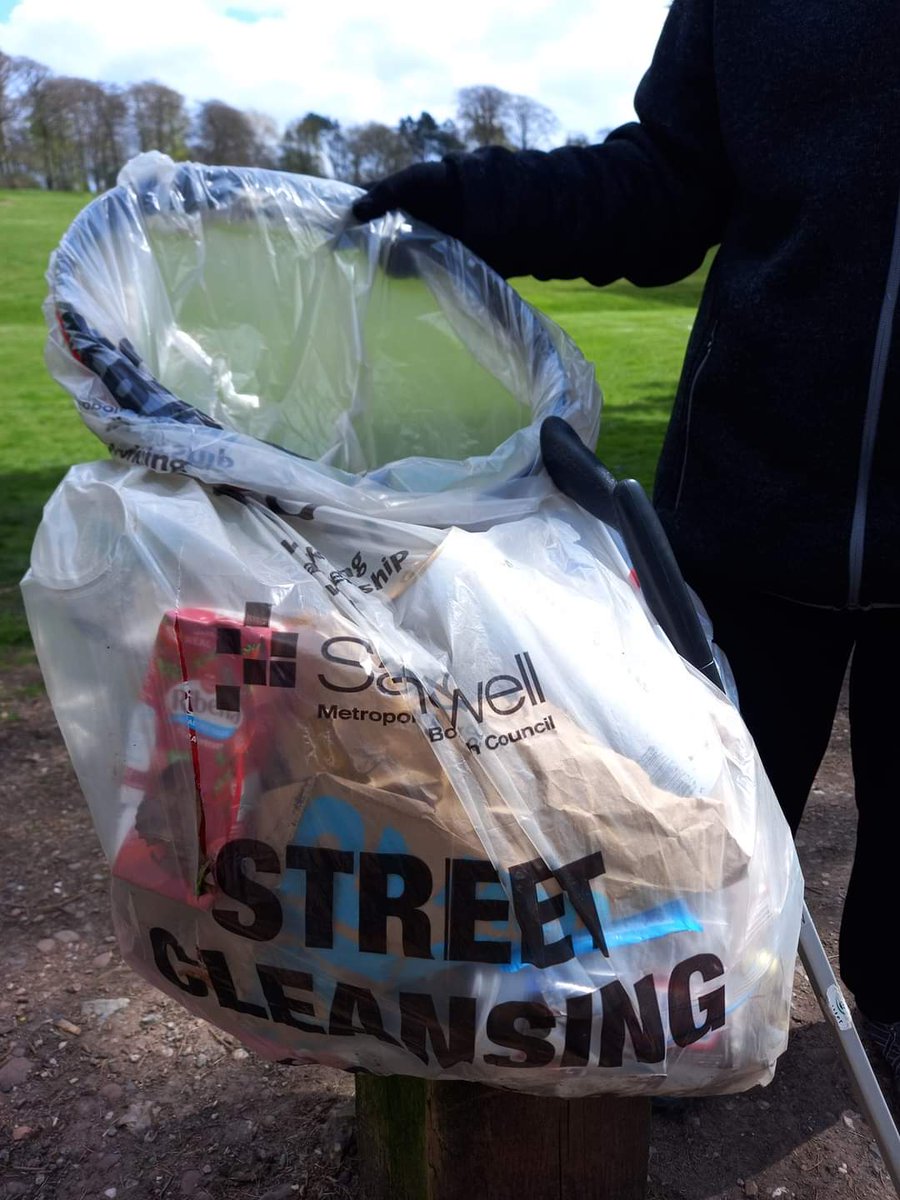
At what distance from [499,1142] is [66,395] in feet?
28.5

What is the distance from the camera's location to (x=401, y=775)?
1.09 m

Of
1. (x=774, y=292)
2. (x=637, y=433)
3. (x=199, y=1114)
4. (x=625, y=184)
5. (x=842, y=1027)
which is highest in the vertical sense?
(x=625, y=184)

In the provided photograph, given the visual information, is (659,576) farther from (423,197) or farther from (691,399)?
(423,197)

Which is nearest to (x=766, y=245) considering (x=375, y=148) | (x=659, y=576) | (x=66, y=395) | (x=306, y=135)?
(x=659, y=576)

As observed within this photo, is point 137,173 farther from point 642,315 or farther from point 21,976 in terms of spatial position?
point 642,315

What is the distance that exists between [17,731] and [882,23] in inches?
109

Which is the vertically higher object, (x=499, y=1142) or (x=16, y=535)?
(x=499, y=1142)

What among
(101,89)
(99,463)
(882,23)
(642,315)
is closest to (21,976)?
(99,463)

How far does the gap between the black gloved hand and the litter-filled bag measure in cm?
52

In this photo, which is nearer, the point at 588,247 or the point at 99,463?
the point at 99,463

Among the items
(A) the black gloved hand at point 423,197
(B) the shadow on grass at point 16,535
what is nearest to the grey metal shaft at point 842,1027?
(A) the black gloved hand at point 423,197

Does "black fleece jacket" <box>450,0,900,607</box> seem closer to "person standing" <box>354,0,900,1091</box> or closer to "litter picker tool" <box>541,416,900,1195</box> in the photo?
"person standing" <box>354,0,900,1091</box>

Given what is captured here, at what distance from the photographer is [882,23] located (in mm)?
1349

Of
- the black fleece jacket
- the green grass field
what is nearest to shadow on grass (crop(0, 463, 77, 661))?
the green grass field
